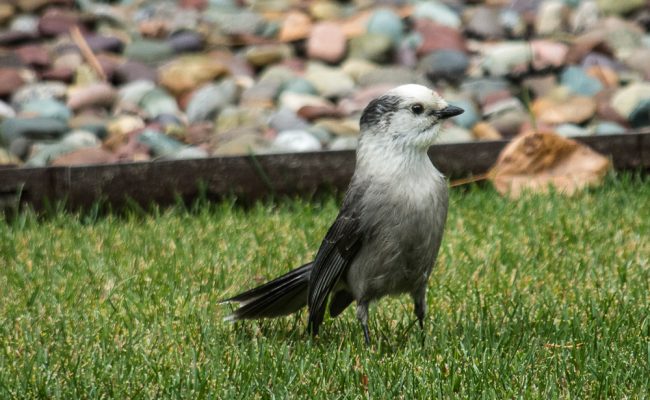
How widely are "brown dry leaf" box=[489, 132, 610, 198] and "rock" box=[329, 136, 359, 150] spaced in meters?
0.89

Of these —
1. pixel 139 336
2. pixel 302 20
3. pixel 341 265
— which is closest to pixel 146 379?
pixel 139 336

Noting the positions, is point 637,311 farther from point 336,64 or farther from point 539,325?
point 336,64

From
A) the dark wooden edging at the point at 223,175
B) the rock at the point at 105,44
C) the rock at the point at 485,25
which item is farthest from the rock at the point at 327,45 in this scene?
the dark wooden edging at the point at 223,175

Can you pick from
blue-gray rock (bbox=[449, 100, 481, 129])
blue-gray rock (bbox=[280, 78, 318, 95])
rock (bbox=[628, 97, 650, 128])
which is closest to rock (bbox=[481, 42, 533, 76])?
blue-gray rock (bbox=[449, 100, 481, 129])

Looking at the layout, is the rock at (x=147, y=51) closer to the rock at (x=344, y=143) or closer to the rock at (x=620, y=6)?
the rock at (x=344, y=143)

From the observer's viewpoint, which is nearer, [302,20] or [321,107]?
[321,107]

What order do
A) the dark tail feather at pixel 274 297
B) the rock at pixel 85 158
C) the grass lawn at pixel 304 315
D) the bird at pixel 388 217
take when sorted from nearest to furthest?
the grass lawn at pixel 304 315
the bird at pixel 388 217
the dark tail feather at pixel 274 297
the rock at pixel 85 158

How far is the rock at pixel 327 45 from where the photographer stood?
8.40m

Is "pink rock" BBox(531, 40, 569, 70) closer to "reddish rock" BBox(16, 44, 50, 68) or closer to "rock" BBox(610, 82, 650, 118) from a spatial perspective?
"rock" BBox(610, 82, 650, 118)

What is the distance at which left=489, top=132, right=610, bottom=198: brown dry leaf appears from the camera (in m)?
6.64

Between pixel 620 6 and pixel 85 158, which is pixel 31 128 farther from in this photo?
pixel 620 6

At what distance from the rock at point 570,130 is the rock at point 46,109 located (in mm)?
3186

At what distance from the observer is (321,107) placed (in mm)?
7562

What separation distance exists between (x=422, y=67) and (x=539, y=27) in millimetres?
1161
